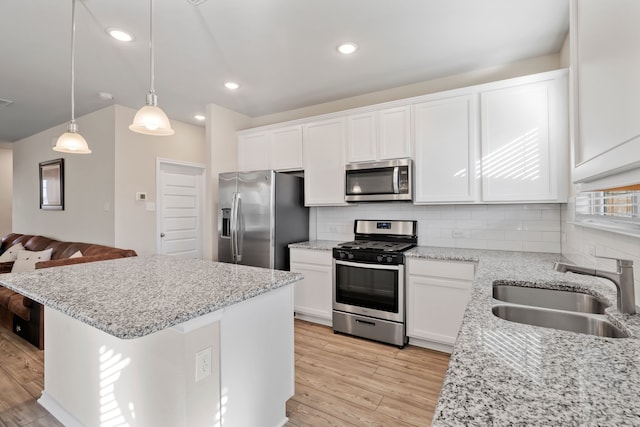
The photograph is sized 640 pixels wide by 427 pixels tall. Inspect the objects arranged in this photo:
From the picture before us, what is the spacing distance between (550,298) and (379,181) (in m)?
1.88

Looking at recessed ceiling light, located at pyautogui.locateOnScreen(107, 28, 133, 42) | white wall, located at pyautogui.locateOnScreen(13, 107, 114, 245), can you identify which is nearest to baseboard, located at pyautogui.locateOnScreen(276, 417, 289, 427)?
recessed ceiling light, located at pyautogui.locateOnScreen(107, 28, 133, 42)

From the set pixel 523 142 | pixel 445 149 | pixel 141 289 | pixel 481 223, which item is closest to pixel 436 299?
pixel 481 223

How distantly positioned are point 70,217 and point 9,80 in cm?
214

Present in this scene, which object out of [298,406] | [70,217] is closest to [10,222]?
[70,217]

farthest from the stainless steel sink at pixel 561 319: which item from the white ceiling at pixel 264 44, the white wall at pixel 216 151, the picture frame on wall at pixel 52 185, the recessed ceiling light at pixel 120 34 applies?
the picture frame on wall at pixel 52 185

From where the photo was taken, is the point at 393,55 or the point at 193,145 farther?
the point at 193,145

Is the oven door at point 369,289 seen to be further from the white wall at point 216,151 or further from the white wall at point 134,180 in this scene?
the white wall at point 134,180

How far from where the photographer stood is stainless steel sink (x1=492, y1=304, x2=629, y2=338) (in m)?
1.11

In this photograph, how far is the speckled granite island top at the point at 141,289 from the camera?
3.60 ft

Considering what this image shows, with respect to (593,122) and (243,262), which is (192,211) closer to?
(243,262)

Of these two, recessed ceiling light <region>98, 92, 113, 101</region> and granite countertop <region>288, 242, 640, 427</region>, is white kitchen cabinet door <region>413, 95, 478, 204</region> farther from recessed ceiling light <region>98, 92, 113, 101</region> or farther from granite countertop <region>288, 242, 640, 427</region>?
recessed ceiling light <region>98, 92, 113, 101</region>

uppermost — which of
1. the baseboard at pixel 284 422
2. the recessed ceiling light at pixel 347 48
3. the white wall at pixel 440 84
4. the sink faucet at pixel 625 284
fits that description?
the recessed ceiling light at pixel 347 48

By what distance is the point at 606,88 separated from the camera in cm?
90

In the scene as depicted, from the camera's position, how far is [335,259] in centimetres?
323
